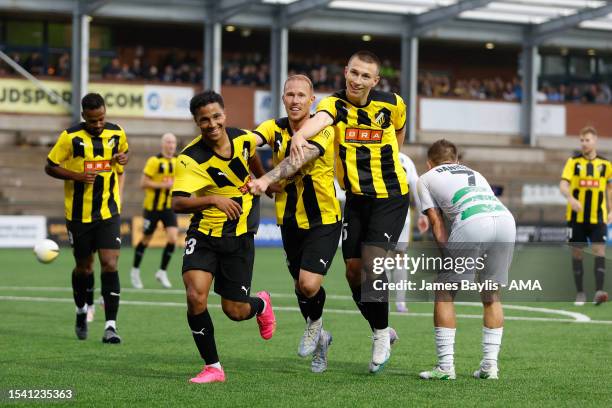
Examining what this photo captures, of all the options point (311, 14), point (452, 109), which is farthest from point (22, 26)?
point (452, 109)

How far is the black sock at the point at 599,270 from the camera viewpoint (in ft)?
54.6

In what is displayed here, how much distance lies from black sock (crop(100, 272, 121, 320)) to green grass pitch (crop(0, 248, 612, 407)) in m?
0.31

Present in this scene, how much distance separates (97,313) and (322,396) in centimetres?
718

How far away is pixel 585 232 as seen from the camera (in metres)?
16.6

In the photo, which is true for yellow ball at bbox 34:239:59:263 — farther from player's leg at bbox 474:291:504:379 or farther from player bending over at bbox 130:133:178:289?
player's leg at bbox 474:291:504:379

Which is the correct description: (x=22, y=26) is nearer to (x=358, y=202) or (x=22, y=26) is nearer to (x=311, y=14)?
(x=311, y=14)

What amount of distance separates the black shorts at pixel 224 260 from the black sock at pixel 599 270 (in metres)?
9.01

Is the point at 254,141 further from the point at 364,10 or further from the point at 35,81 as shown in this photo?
the point at 364,10

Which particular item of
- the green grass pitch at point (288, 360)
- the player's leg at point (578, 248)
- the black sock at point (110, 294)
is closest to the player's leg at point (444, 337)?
the green grass pitch at point (288, 360)

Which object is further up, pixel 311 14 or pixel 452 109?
pixel 311 14

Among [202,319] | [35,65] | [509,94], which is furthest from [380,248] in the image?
[509,94]

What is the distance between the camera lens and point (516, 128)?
150ft

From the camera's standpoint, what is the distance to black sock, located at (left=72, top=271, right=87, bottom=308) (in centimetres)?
1181

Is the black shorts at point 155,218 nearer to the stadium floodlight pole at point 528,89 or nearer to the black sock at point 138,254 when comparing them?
the black sock at point 138,254
